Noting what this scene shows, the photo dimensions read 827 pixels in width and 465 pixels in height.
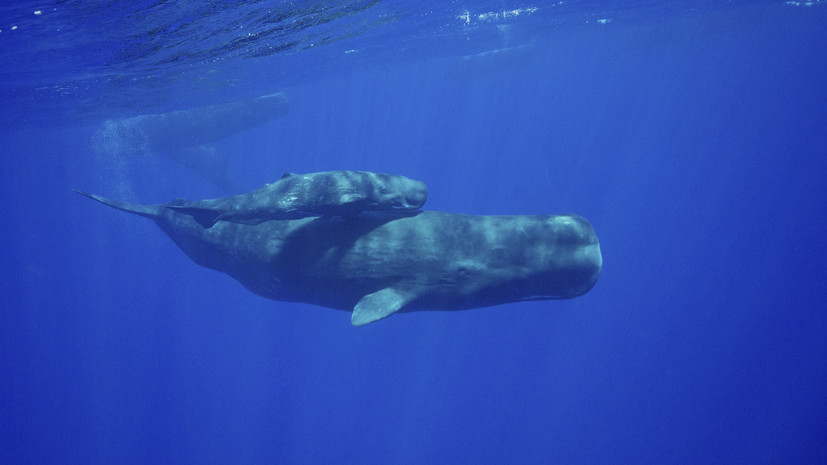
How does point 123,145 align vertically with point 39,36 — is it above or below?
below

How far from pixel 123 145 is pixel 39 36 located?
28680 millimetres

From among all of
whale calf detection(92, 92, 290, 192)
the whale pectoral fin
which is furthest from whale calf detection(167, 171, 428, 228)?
whale calf detection(92, 92, 290, 192)

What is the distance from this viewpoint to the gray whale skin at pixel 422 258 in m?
5.04

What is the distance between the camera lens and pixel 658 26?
113ft

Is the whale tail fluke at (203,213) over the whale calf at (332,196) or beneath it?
beneath

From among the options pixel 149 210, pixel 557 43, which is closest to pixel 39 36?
pixel 149 210

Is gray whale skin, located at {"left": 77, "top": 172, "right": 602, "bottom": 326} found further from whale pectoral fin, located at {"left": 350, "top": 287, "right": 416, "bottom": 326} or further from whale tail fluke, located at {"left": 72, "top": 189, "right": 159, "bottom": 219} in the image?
whale tail fluke, located at {"left": 72, "top": 189, "right": 159, "bottom": 219}

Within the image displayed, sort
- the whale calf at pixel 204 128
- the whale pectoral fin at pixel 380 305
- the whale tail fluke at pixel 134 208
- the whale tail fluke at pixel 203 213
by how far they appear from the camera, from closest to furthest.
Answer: the whale pectoral fin at pixel 380 305 < the whale tail fluke at pixel 203 213 < the whale tail fluke at pixel 134 208 < the whale calf at pixel 204 128

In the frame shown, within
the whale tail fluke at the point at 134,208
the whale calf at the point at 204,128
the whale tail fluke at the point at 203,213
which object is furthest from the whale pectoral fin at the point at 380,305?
the whale calf at the point at 204,128

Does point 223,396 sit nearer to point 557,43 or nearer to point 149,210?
point 149,210

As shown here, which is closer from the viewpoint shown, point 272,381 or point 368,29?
point 368,29

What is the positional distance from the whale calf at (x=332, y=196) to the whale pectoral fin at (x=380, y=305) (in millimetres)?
1081

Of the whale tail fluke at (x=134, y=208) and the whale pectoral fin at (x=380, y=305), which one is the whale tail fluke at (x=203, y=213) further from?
the whale tail fluke at (x=134, y=208)

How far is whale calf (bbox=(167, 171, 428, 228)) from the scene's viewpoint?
5.25m
